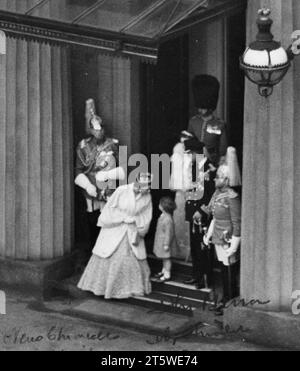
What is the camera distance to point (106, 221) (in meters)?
16.8

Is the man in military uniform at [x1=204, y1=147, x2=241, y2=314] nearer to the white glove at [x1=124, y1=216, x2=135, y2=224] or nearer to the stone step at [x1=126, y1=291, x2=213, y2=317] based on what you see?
the stone step at [x1=126, y1=291, x2=213, y2=317]

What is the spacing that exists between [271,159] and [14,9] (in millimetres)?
4117

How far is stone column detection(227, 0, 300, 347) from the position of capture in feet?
47.3

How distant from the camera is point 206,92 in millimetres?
16484

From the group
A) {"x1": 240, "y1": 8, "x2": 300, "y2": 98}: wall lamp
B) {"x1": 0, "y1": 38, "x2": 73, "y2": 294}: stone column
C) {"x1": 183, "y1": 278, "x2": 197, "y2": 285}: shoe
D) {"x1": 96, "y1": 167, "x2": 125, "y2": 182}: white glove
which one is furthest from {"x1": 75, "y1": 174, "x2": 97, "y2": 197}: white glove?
{"x1": 240, "y1": 8, "x2": 300, "y2": 98}: wall lamp

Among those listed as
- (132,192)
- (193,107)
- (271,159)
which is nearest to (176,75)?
(193,107)

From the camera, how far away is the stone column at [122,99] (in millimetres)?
17391

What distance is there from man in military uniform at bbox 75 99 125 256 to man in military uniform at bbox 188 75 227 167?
1293 mm

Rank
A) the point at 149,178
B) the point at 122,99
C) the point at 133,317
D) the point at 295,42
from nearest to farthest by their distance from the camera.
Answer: the point at 295,42
the point at 133,317
the point at 149,178
the point at 122,99

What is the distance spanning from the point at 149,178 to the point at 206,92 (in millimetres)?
1421

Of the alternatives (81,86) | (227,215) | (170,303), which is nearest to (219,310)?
(170,303)

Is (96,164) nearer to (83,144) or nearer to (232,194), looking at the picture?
(83,144)
